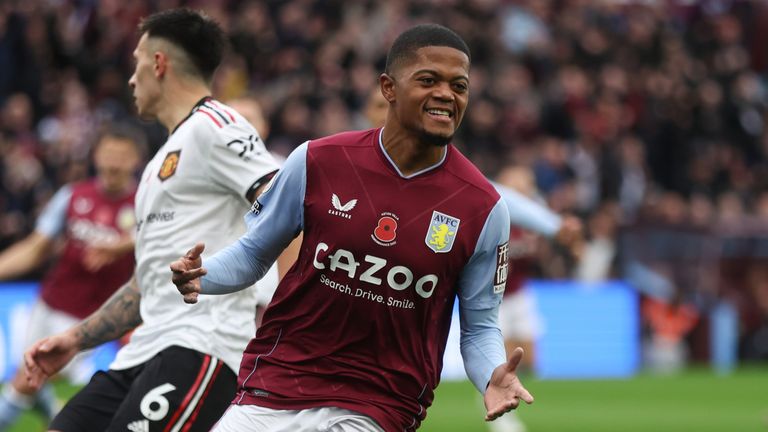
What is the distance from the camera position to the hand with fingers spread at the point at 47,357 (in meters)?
6.13

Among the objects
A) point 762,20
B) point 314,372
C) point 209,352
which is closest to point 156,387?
point 209,352

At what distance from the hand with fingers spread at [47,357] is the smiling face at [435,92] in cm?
208

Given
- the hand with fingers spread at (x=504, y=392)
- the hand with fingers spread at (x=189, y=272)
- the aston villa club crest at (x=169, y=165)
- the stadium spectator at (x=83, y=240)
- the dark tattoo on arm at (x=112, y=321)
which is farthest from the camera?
the stadium spectator at (x=83, y=240)

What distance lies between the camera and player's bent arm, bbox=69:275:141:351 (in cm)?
629

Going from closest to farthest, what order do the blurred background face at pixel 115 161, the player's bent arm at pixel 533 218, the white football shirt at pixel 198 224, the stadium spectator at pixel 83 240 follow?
the white football shirt at pixel 198 224 < the player's bent arm at pixel 533 218 < the stadium spectator at pixel 83 240 < the blurred background face at pixel 115 161

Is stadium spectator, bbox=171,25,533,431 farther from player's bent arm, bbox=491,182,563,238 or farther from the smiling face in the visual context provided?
player's bent arm, bbox=491,182,563,238

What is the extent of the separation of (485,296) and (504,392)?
1.52 ft

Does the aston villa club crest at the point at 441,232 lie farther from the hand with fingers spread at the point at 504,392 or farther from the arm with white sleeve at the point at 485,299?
the hand with fingers spread at the point at 504,392

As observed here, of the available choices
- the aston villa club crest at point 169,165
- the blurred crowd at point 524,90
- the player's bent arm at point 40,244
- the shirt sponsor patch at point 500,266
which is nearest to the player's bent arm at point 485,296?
the shirt sponsor patch at point 500,266

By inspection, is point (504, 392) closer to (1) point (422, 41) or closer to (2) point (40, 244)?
(1) point (422, 41)

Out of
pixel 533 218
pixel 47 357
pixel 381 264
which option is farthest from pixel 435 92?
pixel 533 218

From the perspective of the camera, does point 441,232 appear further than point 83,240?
No

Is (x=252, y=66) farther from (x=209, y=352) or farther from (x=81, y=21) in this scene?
(x=209, y=352)

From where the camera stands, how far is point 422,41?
5004 millimetres
